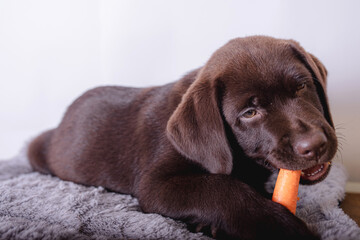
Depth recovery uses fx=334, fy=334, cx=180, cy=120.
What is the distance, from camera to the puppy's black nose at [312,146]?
1616mm

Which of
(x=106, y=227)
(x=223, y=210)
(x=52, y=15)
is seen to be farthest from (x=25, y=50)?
(x=223, y=210)

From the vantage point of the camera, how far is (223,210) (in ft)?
5.70

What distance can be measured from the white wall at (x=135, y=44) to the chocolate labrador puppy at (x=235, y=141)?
0.96 meters

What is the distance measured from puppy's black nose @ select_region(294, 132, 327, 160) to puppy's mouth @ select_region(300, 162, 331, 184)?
0.29 metres

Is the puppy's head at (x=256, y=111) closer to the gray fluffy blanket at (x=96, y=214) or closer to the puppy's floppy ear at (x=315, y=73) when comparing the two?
the puppy's floppy ear at (x=315, y=73)

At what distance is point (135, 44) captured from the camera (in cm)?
360

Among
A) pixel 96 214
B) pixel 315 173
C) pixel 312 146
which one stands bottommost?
pixel 96 214

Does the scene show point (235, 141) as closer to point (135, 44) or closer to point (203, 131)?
point (203, 131)

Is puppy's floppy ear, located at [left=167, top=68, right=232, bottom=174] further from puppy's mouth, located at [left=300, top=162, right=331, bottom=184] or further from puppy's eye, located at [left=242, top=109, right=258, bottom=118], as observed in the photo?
puppy's mouth, located at [left=300, top=162, right=331, bottom=184]

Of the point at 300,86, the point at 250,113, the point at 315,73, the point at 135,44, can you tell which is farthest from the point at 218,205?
the point at 135,44

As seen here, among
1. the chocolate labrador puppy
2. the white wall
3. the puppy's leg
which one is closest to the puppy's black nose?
the chocolate labrador puppy

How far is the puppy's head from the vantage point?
1771 mm

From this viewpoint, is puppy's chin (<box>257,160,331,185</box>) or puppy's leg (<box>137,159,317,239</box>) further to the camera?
puppy's chin (<box>257,160,331,185</box>)

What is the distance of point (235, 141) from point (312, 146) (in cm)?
48
